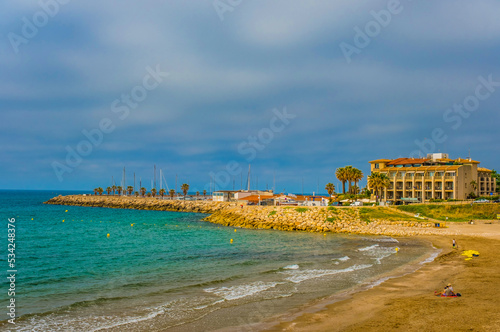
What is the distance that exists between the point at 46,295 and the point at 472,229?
54060 millimetres

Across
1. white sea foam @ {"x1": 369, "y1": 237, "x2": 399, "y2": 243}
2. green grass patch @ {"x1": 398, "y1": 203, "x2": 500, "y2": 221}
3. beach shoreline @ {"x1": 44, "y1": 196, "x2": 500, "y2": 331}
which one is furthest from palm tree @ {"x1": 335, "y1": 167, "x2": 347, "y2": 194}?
beach shoreline @ {"x1": 44, "y1": 196, "x2": 500, "y2": 331}

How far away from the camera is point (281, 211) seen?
2717 inches

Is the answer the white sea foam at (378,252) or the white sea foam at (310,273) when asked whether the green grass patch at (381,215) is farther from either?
the white sea foam at (310,273)

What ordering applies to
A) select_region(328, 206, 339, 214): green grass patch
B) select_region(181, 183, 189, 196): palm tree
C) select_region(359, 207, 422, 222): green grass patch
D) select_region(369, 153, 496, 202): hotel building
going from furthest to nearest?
select_region(181, 183, 189, 196): palm tree, select_region(369, 153, 496, 202): hotel building, select_region(328, 206, 339, 214): green grass patch, select_region(359, 207, 422, 222): green grass patch

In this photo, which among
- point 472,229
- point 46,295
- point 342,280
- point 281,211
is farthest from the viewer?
point 281,211

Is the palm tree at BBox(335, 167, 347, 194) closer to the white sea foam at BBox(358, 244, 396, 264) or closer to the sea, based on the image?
the sea

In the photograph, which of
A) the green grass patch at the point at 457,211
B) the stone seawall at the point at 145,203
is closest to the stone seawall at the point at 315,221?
the green grass patch at the point at 457,211

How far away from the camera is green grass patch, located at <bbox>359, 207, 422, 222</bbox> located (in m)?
60.7

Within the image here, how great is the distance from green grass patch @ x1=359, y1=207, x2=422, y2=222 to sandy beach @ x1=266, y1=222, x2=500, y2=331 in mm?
31270

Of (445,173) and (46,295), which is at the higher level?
(445,173)

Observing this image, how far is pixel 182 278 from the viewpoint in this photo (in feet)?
88.4

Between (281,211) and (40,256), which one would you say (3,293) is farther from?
(281,211)

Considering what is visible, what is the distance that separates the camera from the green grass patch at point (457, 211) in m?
63.8

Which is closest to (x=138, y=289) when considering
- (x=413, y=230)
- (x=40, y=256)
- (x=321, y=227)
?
(x=40, y=256)
